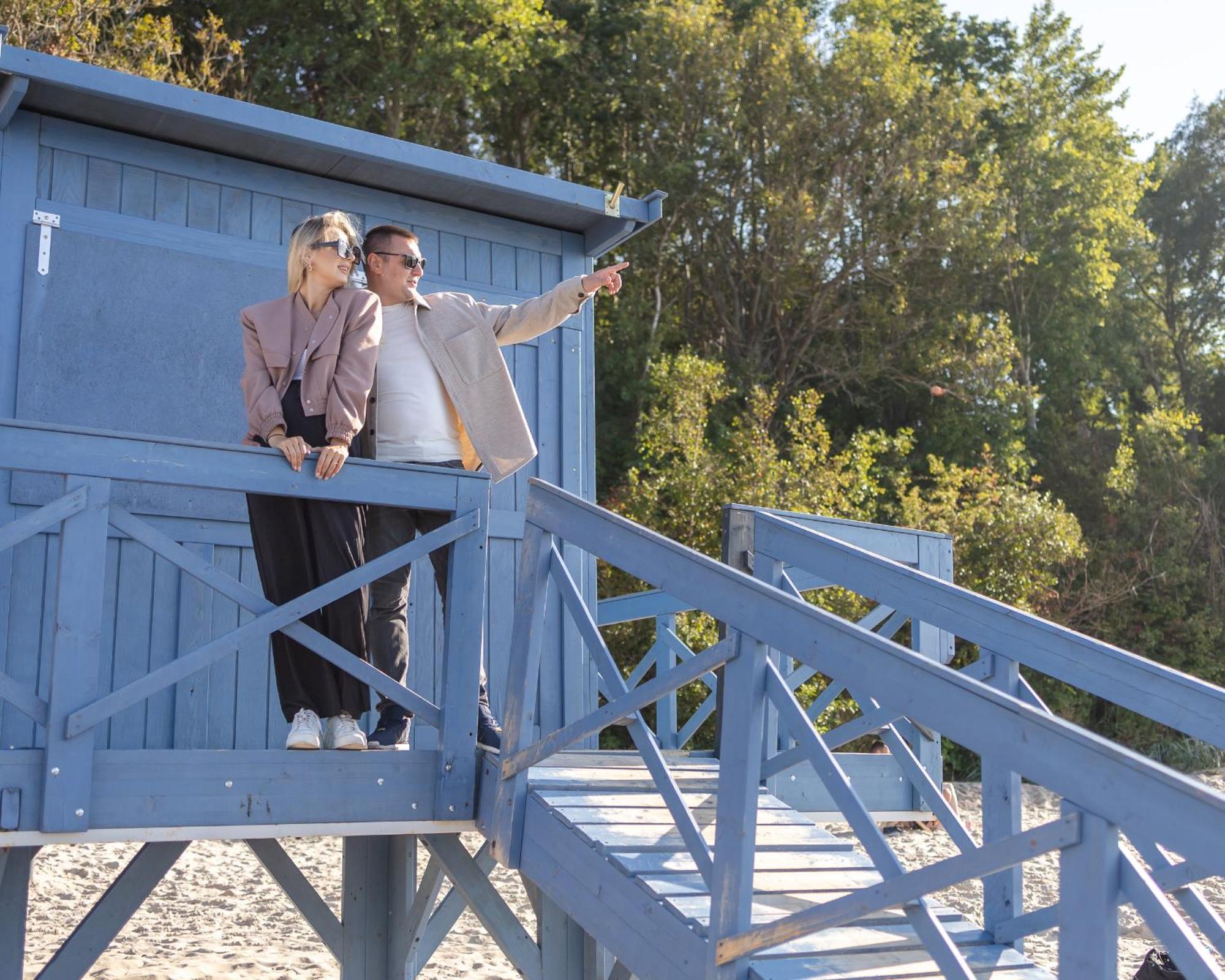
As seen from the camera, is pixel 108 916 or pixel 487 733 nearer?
pixel 487 733

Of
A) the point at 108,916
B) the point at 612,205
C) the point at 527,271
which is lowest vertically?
the point at 108,916

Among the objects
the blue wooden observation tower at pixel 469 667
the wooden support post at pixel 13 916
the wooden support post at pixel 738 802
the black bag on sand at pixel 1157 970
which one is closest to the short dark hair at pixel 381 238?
the blue wooden observation tower at pixel 469 667

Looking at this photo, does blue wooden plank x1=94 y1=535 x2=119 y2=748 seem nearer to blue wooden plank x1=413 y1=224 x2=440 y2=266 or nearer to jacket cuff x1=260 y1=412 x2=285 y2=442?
jacket cuff x1=260 y1=412 x2=285 y2=442

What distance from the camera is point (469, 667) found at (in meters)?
3.78

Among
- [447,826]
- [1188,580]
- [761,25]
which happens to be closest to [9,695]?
[447,826]

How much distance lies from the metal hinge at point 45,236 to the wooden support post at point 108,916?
6.74 feet

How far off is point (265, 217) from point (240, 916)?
23.3 ft

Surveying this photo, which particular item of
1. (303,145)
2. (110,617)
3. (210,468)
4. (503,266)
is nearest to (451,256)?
(503,266)

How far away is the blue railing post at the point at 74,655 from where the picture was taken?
328cm

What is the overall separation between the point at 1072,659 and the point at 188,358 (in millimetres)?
3331

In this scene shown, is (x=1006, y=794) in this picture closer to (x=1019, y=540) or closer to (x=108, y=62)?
(x=108, y=62)

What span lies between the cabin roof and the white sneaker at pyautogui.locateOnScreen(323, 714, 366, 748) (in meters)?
2.22

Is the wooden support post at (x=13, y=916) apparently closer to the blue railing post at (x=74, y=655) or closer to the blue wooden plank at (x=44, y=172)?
the blue railing post at (x=74, y=655)

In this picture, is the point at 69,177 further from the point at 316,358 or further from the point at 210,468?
the point at 210,468
